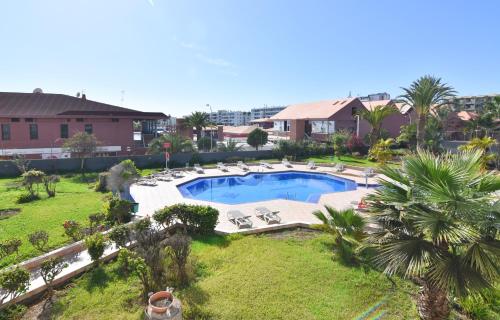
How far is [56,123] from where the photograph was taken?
28031mm

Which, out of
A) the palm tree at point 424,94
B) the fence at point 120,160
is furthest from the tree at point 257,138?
the palm tree at point 424,94

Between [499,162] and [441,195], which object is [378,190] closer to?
[441,195]

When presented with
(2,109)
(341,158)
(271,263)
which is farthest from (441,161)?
(2,109)

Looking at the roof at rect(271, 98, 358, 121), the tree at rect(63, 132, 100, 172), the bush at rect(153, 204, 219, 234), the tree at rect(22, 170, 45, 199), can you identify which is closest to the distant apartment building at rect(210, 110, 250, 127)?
the roof at rect(271, 98, 358, 121)

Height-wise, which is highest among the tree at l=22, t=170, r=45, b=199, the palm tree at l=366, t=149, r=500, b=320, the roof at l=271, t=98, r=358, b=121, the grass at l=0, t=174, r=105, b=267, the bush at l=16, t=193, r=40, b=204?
the roof at l=271, t=98, r=358, b=121

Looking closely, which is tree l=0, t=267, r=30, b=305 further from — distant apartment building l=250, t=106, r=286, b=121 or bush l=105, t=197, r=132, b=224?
distant apartment building l=250, t=106, r=286, b=121

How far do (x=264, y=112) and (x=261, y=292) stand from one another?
149 metres

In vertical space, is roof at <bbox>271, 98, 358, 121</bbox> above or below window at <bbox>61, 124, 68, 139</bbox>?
above

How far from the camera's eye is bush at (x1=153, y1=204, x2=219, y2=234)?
10.9 meters

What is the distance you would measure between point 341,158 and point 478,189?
2934 centimetres

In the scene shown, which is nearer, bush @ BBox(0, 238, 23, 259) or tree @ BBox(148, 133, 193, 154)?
bush @ BBox(0, 238, 23, 259)

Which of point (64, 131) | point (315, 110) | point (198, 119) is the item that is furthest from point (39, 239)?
point (315, 110)

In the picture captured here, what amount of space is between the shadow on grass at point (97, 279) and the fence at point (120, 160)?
1895cm

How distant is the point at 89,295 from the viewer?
6.73 metres
